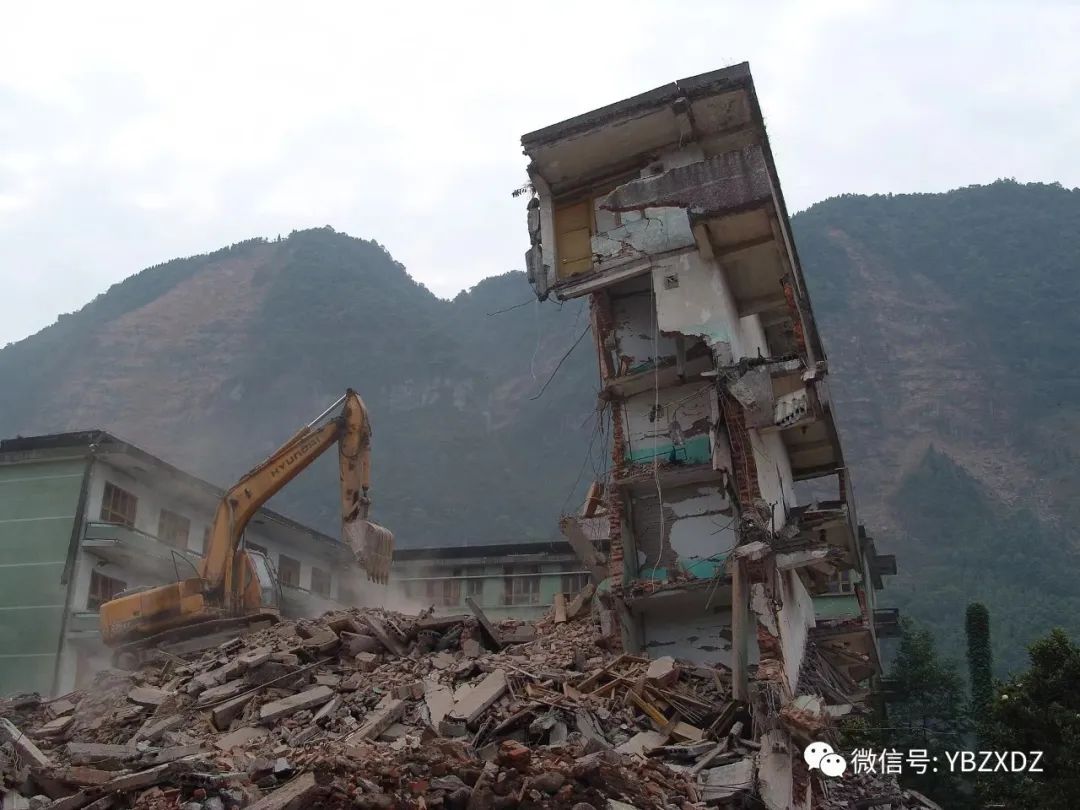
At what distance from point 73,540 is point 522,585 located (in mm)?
16202

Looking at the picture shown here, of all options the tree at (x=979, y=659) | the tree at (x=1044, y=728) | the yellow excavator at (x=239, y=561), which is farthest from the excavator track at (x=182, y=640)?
the tree at (x=979, y=659)

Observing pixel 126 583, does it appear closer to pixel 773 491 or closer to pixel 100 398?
pixel 773 491

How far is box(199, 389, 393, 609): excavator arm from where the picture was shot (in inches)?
727

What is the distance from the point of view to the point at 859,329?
387ft

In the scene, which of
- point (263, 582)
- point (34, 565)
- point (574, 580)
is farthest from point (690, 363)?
point (34, 565)

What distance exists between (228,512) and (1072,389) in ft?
359

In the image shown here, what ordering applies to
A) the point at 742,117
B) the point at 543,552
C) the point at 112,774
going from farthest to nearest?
the point at 543,552
the point at 742,117
the point at 112,774

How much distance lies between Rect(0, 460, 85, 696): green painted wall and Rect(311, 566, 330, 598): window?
1292 centimetres

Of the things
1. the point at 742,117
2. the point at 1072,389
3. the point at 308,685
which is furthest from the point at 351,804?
the point at 1072,389

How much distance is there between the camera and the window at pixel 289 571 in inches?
1462

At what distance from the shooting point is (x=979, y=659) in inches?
1277

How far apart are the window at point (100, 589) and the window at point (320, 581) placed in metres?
11.2

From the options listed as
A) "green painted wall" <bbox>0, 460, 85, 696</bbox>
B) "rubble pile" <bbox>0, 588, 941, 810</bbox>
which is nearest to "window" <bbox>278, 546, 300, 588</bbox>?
"green painted wall" <bbox>0, 460, 85, 696</bbox>

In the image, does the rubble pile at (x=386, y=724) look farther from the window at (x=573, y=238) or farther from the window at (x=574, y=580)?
the window at (x=574, y=580)
